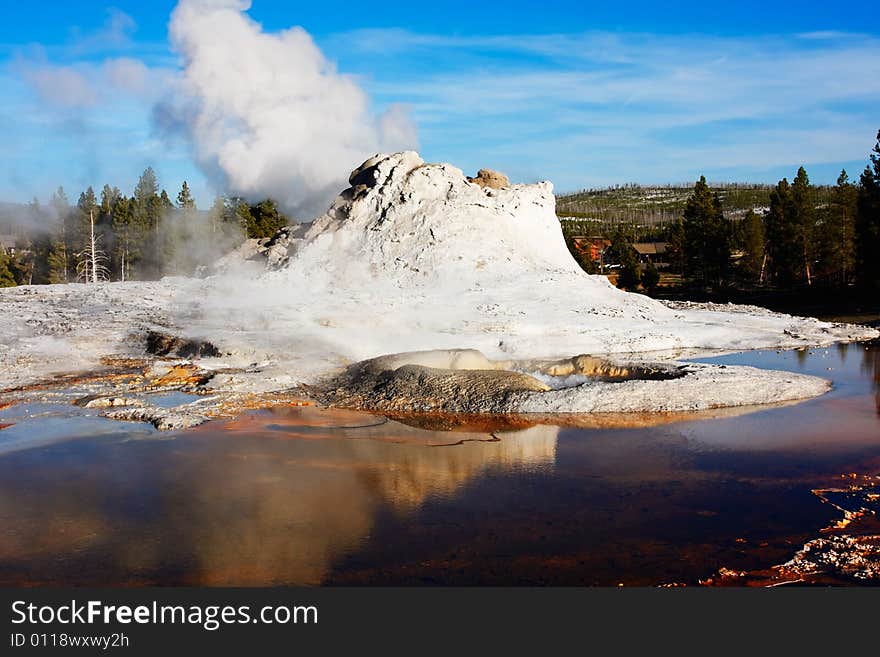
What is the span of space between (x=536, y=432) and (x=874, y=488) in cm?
395

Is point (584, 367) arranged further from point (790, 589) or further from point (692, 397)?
point (790, 589)

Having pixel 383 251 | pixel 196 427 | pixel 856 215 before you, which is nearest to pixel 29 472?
pixel 196 427

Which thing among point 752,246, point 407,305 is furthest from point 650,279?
point 407,305

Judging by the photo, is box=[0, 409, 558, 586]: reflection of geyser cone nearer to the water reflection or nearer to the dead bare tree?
the water reflection

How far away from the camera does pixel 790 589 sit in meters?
5.28

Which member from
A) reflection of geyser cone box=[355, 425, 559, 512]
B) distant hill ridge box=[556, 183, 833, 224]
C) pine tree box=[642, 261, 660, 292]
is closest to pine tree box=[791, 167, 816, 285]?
pine tree box=[642, 261, 660, 292]

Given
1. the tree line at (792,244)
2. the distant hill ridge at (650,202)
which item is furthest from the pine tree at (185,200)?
the distant hill ridge at (650,202)

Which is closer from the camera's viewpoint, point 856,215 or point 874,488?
point 874,488

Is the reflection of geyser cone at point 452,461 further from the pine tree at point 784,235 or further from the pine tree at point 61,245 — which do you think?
the pine tree at point 61,245

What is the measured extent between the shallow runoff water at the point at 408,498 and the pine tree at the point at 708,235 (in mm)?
30538

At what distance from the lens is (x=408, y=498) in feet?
24.0

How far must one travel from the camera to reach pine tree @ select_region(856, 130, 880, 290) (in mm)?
29516

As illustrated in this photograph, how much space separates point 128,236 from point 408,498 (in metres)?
37.3

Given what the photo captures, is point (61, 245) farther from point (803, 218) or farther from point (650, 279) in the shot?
point (803, 218)
